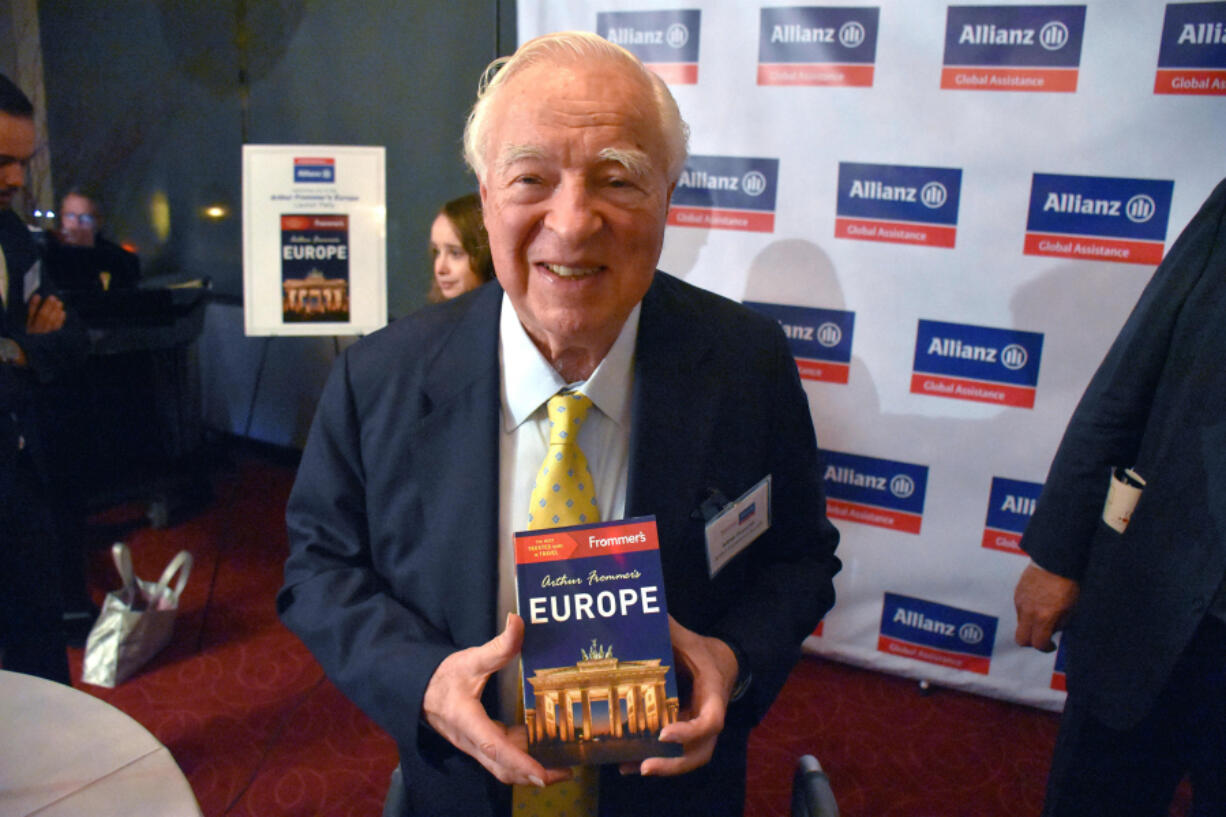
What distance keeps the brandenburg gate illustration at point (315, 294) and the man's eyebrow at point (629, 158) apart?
2115 mm

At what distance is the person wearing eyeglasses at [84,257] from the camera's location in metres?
3.26

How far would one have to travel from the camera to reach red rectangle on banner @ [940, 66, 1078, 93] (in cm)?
229

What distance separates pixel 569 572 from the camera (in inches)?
35.1

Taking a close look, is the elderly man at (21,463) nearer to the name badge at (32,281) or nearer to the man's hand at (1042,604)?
the name badge at (32,281)

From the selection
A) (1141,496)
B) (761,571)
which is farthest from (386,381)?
Answer: (1141,496)

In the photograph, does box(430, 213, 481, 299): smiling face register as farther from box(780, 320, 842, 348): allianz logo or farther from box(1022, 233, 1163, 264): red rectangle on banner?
box(1022, 233, 1163, 264): red rectangle on banner

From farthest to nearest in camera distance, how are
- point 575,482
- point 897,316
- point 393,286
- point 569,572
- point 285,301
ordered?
point 393,286
point 285,301
point 897,316
point 575,482
point 569,572

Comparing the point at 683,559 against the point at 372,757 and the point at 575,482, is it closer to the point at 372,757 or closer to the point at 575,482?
the point at 575,482

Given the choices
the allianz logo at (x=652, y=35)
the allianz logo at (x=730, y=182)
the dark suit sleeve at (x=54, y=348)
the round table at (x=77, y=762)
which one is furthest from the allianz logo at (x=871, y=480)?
the dark suit sleeve at (x=54, y=348)

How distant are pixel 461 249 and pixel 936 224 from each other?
161cm

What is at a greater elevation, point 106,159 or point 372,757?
point 106,159

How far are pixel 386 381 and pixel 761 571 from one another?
64cm

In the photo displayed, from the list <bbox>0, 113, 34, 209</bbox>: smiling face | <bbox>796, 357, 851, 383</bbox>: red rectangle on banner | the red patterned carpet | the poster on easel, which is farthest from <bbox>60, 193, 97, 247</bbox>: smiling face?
<bbox>796, 357, 851, 383</bbox>: red rectangle on banner

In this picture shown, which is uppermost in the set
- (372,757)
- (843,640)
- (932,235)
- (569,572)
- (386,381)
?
(932,235)
